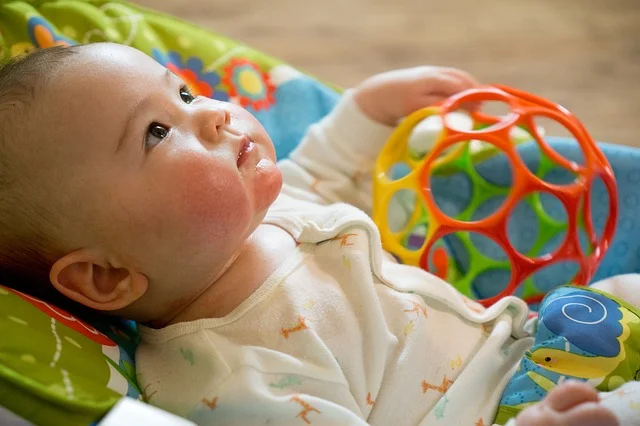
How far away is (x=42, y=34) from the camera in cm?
108

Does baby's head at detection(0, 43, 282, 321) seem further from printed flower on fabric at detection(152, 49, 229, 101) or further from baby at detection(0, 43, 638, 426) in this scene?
printed flower on fabric at detection(152, 49, 229, 101)

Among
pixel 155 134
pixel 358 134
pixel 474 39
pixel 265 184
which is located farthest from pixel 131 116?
pixel 474 39

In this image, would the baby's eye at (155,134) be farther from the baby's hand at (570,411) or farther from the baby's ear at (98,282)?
the baby's hand at (570,411)

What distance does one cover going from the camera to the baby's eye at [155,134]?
0.80 meters

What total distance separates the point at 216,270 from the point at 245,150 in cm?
14

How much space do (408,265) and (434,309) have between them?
0.32ft

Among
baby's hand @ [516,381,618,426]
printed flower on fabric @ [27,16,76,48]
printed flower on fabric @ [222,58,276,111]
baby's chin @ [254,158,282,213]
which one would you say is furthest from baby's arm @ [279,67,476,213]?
baby's hand @ [516,381,618,426]

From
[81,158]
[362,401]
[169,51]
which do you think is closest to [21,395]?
[81,158]

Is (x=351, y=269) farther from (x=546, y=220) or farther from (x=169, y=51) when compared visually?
(x=169, y=51)

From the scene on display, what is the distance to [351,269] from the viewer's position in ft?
2.96

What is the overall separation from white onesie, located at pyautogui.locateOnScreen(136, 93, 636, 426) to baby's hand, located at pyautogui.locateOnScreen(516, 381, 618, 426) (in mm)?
186

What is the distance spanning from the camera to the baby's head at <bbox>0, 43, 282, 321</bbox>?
30.6 inches

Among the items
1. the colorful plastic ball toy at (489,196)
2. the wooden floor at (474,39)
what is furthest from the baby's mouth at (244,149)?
the wooden floor at (474,39)

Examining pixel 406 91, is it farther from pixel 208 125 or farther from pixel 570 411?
pixel 570 411
